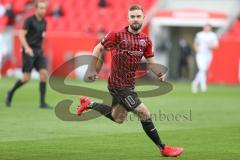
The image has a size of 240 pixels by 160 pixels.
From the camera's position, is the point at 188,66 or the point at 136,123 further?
the point at 188,66

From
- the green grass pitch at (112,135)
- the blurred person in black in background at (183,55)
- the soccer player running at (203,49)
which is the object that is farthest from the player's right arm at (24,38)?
the blurred person in black in background at (183,55)

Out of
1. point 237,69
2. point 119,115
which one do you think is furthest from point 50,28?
point 119,115

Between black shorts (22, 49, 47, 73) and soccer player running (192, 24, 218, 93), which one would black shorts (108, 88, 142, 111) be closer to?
black shorts (22, 49, 47, 73)

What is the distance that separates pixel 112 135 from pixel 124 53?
2442 millimetres

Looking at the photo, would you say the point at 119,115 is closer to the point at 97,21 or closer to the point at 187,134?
the point at 187,134

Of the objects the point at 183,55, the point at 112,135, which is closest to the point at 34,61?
the point at 112,135

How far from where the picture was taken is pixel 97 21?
32750 mm

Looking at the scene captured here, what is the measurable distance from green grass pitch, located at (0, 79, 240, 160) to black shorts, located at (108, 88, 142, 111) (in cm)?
68

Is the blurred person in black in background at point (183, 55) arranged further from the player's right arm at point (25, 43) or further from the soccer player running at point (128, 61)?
the soccer player running at point (128, 61)

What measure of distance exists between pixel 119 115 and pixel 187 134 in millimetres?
2173

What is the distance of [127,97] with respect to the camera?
32.8 feet

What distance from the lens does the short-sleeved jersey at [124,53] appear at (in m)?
10.0

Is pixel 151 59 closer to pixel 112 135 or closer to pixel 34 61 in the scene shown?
pixel 112 135

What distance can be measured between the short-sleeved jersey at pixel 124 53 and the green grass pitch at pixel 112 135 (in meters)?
1.04
